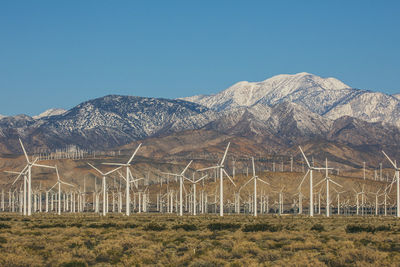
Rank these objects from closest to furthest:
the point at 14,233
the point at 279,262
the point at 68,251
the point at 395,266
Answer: the point at 395,266 < the point at 279,262 < the point at 68,251 < the point at 14,233

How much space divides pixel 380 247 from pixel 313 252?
553 centimetres

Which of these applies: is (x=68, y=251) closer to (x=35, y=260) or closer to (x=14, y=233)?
(x=35, y=260)

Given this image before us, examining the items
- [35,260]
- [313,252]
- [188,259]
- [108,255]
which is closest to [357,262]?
[313,252]

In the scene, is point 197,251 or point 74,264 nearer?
point 74,264

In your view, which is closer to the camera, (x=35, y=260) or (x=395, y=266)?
(x=395, y=266)

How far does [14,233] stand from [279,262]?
2858cm

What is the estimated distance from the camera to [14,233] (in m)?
55.9

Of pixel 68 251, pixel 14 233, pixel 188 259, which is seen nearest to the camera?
pixel 188 259

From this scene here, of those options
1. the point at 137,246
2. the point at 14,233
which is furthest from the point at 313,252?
the point at 14,233

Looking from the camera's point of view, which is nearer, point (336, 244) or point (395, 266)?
point (395, 266)

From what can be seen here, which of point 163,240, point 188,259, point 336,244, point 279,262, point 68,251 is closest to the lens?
point 279,262

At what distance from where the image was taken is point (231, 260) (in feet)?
Result: 120

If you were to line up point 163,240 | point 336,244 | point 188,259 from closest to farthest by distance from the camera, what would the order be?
point 188,259 < point 336,244 < point 163,240

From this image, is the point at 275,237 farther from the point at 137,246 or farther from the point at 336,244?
the point at 137,246
